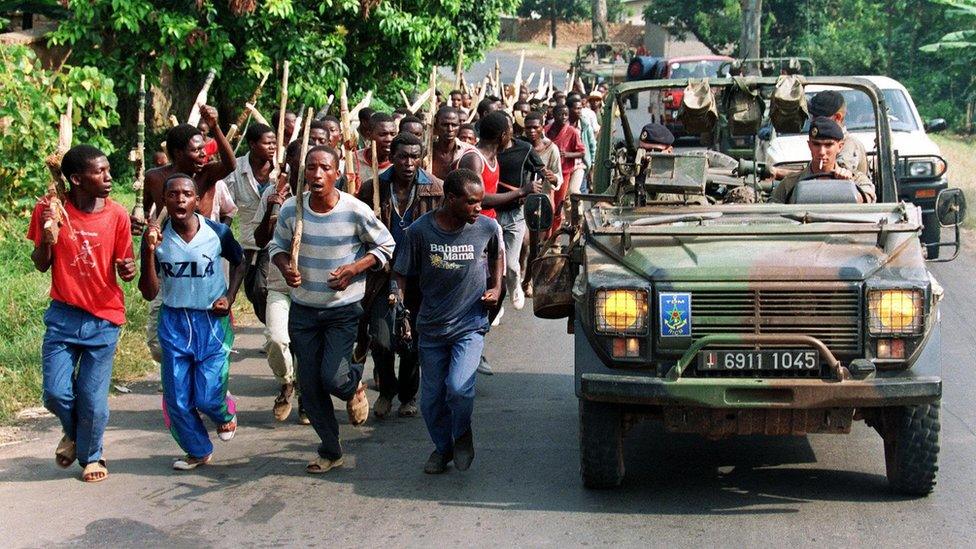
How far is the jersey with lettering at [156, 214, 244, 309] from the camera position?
6.95 metres

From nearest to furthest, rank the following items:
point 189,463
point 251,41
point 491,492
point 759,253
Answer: point 759,253, point 491,492, point 189,463, point 251,41

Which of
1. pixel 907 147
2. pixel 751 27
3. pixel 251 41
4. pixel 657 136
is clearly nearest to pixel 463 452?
pixel 657 136

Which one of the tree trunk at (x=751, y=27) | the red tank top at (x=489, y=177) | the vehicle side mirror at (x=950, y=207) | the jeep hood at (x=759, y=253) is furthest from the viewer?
the tree trunk at (x=751, y=27)

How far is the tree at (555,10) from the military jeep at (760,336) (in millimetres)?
56907

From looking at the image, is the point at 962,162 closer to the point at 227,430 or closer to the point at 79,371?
the point at 227,430

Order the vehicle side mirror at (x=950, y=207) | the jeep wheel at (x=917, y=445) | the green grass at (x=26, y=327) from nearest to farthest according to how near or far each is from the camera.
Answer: the jeep wheel at (x=917, y=445), the vehicle side mirror at (x=950, y=207), the green grass at (x=26, y=327)

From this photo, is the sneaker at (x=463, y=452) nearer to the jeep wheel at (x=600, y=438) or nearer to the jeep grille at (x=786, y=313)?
the jeep wheel at (x=600, y=438)

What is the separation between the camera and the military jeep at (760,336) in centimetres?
602

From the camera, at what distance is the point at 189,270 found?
6957 millimetres

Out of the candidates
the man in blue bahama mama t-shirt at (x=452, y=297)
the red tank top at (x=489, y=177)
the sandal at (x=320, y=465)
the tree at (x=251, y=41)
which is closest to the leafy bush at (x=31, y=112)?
the tree at (x=251, y=41)

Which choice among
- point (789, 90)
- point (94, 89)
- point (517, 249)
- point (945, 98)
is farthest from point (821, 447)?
point (945, 98)

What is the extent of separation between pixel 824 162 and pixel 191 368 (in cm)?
353

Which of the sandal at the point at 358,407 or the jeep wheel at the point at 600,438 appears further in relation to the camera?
the sandal at the point at 358,407

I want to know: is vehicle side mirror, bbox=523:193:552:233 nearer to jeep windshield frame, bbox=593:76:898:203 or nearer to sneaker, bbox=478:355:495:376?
jeep windshield frame, bbox=593:76:898:203
